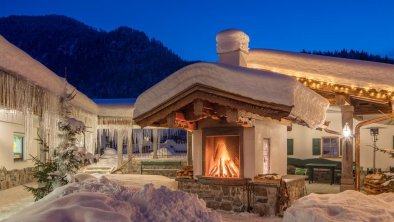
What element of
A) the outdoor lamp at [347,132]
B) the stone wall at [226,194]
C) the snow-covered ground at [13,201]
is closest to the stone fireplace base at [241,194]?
the stone wall at [226,194]

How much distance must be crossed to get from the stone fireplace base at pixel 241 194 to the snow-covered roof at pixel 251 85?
2065 mm

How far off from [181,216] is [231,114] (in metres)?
4.03

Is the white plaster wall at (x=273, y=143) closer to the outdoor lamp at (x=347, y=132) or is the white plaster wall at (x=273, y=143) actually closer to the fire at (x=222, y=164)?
the fire at (x=222, y=164)

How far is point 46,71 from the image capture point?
1021 cm

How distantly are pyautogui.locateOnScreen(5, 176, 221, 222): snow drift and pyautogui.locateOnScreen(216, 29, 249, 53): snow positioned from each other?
19.7 feet

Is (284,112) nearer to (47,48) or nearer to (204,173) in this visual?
(204,173)

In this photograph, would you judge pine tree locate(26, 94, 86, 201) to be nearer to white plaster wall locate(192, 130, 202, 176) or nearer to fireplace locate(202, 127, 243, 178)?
white plaster wall locate(192, 130, 202, 176)

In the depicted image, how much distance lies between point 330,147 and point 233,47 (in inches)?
378

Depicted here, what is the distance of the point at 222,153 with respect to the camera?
11305mm

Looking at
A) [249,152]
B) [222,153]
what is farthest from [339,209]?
[222,153]

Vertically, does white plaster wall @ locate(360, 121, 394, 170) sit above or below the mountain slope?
below

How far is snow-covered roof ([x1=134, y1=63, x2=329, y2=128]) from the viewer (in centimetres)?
900

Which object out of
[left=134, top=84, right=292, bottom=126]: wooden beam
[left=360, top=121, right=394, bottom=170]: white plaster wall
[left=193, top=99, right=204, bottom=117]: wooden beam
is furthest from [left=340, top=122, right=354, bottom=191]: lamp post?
[left=360, top=121, right=394, bottom=170]: white plaster wall

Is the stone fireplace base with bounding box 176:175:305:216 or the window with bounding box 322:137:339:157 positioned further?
the window with bounding box 322:137:339:157
